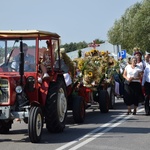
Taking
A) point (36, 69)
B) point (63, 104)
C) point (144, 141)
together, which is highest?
point (36, 69)

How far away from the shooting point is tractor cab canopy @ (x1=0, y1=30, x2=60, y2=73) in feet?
34.1

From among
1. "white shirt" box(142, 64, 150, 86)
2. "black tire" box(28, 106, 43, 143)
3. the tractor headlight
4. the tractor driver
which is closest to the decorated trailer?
"white shirt" box(142, 64, 150, 86)

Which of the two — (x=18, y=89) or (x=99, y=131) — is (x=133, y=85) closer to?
(x=99, y=131)

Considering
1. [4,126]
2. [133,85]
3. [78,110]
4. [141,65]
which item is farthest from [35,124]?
[141,65]

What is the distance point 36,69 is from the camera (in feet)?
33.9

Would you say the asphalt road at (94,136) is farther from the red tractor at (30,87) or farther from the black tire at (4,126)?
the red tractor at (30,87)

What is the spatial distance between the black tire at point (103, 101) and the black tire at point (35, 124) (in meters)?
5.60

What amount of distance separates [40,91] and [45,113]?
47 cm

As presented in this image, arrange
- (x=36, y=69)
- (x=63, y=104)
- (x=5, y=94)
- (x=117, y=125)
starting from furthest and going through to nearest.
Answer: (x=117, y=125) → (x=63, y=104) → (x=36, y=69) → (x=5, y=94)

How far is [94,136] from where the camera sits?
1038 centimetres

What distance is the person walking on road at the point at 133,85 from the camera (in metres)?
14.5

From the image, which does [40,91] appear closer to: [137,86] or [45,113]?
[45,113]

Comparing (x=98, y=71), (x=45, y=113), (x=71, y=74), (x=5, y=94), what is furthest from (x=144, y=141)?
(x=98, y=71)

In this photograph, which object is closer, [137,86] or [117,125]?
[117,125]
